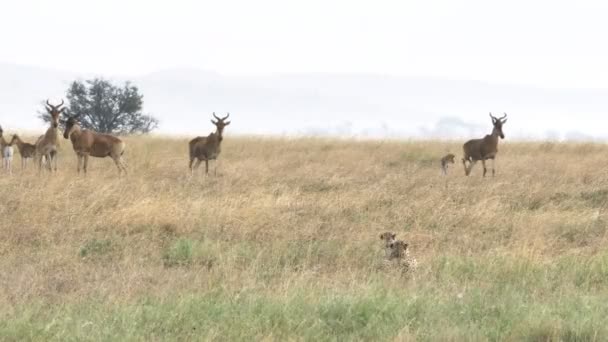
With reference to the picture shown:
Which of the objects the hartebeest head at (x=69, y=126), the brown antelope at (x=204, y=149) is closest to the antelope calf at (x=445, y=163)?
the brown antelope at (x=204, y=149)

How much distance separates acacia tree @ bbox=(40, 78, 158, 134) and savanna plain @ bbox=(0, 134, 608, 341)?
22147 mm

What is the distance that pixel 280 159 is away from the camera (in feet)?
65.2

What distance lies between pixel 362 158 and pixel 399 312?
16.0 meters

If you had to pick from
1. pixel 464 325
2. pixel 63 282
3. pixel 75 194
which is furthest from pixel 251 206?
pixel 464 325

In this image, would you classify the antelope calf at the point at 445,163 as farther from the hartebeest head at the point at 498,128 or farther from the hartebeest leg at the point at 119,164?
the hartebeest leg at the point at 119,164

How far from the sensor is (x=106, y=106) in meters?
35.6

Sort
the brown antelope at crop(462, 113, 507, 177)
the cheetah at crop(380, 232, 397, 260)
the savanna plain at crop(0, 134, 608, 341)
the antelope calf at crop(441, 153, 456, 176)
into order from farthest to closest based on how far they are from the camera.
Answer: the brown antelope at crop(462, 113, 507, 177)
the antelope calf at crop(441, 153, 456, 176)
the cheetah at crop(380, 232, 397, 260)
the savanna plain at crop(0, 134, 608, 341)

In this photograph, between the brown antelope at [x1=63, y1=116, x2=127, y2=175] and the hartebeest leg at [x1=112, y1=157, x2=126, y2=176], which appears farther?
the brown antelope at [x1=63, y1=116, x2=127, y2=175]

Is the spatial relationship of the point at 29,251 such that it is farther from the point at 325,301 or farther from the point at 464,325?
the point at 464,325

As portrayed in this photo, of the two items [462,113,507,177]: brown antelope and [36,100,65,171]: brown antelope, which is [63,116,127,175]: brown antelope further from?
[462,113,507,177]: brown antelope

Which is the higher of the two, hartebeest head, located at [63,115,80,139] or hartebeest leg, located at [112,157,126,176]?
hartebeest head, located at [63,115,80,139]

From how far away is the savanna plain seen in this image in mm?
4922

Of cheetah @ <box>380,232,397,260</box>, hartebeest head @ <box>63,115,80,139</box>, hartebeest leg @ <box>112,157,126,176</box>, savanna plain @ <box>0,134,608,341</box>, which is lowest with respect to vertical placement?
hartebeest leg @ <box>112,157,126,176</box>

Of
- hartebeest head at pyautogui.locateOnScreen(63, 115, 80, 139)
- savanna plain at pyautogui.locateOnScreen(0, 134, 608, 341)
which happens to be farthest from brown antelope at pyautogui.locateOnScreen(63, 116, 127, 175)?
savanna plain at pyautogui.locateOnScreen(0, 134, 608, 341)
